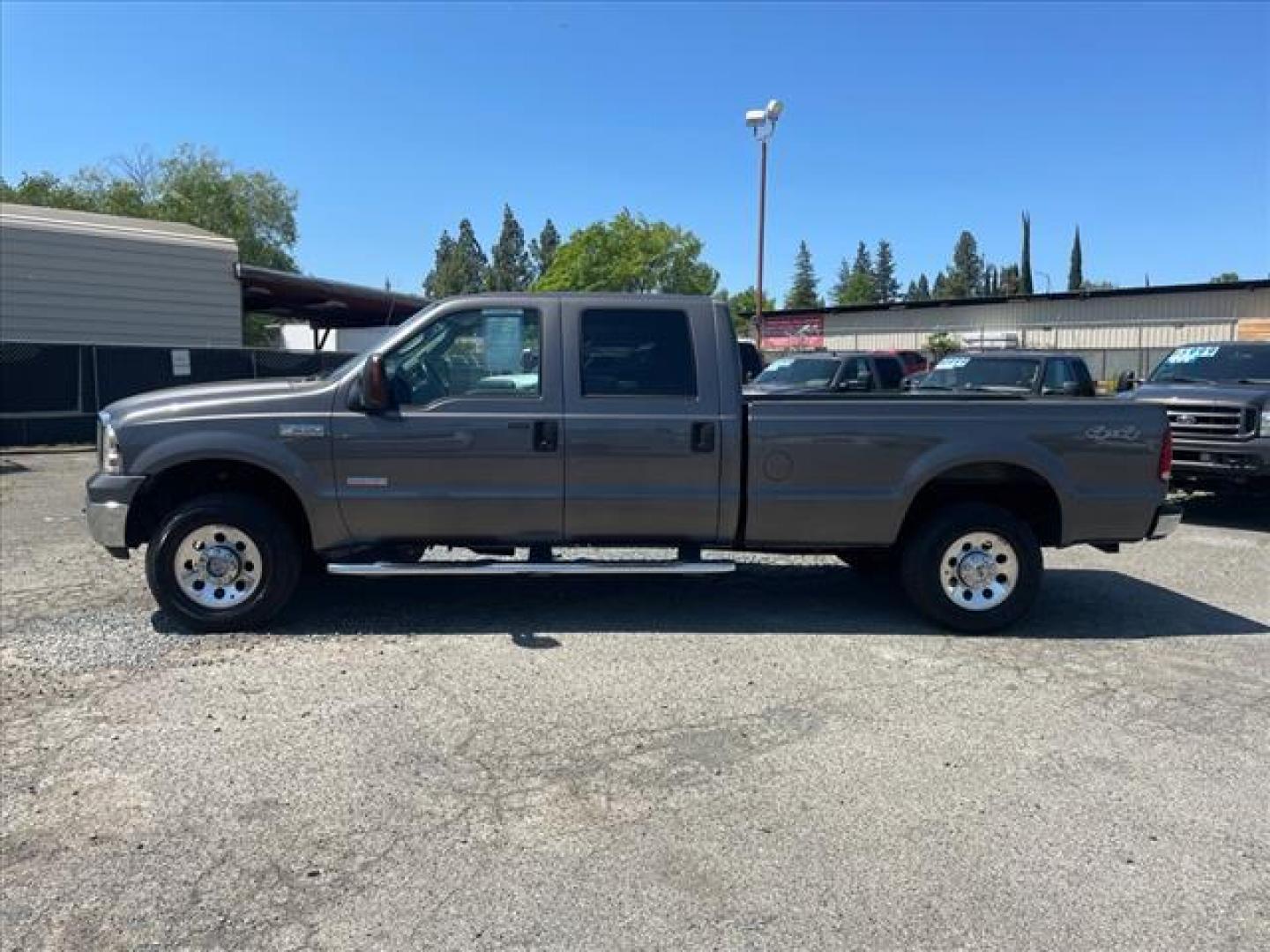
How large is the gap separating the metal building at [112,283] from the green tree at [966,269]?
129m

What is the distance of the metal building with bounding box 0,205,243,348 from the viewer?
16.9 metres

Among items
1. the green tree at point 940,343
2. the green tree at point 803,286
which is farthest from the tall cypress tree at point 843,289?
the green tree at point 940,343

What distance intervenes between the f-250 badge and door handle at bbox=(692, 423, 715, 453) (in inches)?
90.1

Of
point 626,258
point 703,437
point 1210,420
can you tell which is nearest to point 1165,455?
point 703,437

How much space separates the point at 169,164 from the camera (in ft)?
166


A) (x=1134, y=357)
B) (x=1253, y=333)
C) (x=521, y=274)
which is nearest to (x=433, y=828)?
(x=1253, y=333)

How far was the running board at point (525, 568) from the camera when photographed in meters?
5.81

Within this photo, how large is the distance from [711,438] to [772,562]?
254cm

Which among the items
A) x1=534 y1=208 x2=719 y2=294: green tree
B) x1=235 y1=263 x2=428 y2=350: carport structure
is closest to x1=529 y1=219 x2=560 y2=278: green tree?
x1=534 y1=208 x2=719 y2=294: green tree

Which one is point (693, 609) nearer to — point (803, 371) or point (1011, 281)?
point (803, 371)

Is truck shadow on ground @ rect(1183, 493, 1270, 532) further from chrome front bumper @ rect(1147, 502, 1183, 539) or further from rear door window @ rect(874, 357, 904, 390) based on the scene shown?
rear door window @ rect(874, 357, 904, 390)

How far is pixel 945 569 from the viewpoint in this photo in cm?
607

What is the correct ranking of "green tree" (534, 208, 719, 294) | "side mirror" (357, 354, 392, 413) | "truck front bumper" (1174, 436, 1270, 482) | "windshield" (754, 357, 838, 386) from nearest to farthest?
"side mirror" (357, 354, 392, 413) → "truck front bumper" (1174, 436, 1270, 482) → "windshield" (754, 357, 838, 386) → "green tree" (534, 208, 719, 294)

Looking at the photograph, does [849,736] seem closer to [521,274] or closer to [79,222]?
[79,222]
